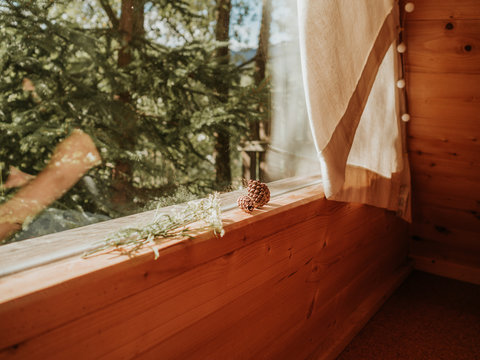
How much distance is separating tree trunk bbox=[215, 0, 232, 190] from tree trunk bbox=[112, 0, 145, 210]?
14.4 inches

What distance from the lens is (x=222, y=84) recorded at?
1.84m

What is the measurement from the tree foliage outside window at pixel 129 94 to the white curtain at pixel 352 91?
47 centimetres

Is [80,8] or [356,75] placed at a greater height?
[80,8]

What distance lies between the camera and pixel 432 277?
219 centimetres

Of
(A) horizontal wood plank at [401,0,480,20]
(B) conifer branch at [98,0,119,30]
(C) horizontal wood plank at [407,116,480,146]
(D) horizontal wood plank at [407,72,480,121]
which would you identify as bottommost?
(C) horizontal wood plank at [407,116,480,146]

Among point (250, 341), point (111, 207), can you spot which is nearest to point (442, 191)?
point (250, 341)

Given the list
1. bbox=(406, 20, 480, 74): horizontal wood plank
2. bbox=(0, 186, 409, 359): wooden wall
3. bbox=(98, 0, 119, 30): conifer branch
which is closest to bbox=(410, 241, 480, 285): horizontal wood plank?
bbox=(0, 186, 409, 359): wooden wall

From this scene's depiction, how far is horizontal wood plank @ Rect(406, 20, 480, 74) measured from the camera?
144 centimetres

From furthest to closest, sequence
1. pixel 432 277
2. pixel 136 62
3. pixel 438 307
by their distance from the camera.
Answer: pixel 432 277, pixel 438 307, pixel 136 62

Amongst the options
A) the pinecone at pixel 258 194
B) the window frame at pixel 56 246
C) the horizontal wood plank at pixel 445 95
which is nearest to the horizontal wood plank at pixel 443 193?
the horizontal wood plank at pixel 445 95

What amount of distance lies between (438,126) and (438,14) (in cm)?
50

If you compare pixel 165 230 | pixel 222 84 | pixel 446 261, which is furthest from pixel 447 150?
pixel 165 230

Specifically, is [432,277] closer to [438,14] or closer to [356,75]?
[438,14]

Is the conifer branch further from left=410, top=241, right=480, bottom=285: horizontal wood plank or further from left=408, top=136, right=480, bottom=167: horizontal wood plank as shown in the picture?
left=410, top=241, right=480, bottom=285: horizontal wood plank
